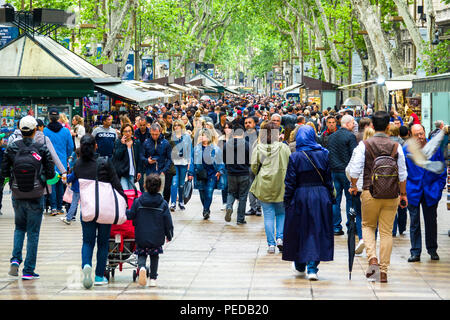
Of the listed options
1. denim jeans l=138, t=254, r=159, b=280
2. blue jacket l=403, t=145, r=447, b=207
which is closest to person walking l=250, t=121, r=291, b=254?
blue jacket l=403, t=145, r=447, b=207

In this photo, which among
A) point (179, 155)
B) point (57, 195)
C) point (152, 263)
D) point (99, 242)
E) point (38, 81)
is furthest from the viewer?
point (38, 81)

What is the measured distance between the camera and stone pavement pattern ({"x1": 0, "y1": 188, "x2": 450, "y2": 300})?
790 cm

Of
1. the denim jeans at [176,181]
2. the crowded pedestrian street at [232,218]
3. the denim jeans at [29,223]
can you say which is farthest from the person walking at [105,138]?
the denim jeans at [29,223]

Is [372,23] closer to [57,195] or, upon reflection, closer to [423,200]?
[57,195]

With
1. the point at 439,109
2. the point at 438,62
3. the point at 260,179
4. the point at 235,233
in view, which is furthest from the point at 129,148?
the point at 438,62

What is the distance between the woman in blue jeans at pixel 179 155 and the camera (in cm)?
1477

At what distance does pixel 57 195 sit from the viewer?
14.3 m

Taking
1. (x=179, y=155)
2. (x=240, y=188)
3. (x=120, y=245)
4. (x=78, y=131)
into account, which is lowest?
(x=120, y=245)

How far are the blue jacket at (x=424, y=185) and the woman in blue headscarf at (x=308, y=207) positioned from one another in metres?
1.57

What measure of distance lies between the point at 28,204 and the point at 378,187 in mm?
3556

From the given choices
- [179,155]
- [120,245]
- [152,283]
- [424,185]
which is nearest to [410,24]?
[179,155]

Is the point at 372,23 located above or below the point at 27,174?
above

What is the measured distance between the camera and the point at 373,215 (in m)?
8.66

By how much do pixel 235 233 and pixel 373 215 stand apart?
400cm
